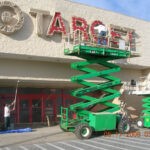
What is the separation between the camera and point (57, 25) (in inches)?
842

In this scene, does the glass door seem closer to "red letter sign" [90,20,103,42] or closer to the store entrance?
the store entrance

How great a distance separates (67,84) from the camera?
24.4 m

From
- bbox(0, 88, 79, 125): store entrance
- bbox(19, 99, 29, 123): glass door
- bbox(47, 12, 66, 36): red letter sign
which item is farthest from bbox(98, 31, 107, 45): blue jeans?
bbox(19, 99, 29, 123): glass door

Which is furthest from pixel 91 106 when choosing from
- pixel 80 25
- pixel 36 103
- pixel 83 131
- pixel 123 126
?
pixel 36 103

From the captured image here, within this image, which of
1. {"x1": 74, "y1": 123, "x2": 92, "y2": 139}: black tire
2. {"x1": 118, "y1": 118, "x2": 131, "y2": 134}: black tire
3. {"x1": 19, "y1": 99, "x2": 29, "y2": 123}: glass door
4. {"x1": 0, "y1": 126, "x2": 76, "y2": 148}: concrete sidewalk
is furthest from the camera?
{"x1": 19, "y1": 99, "x2": 29, "y2": 123}: glass door

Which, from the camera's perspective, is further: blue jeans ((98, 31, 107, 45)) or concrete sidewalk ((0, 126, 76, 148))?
blue jeans ((98, 31, 107, 45))

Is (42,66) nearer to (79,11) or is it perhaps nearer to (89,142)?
(79,11)

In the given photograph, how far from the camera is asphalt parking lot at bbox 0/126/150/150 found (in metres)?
13.6

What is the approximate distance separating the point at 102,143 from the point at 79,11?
11.2 metres

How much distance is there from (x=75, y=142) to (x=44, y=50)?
757 centimetres

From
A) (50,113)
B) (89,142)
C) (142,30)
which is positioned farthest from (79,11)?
(89,142)

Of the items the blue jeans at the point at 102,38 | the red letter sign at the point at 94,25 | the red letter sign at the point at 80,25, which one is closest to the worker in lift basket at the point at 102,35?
the blue jeans at the point at 102,38

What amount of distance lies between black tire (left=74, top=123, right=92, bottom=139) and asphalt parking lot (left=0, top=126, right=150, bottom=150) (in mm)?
279

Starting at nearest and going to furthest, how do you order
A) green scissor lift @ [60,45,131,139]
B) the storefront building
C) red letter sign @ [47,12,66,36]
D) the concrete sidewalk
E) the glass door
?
the concrete sidewalk → green scissor lift @ [60,45,131,139] → the storefront building → red letter sign @ [47,12,66,36] → the glass door
